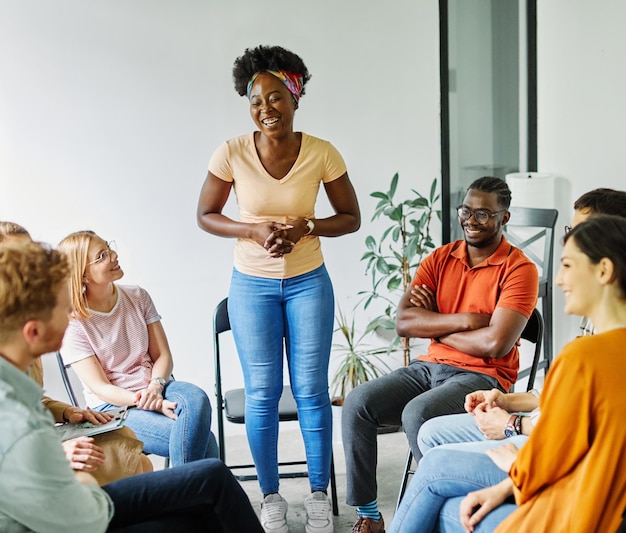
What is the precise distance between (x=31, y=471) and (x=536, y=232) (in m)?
3.37

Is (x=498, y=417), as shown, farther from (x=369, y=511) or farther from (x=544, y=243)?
(x=544, y=243)

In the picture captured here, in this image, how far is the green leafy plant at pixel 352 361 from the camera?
4.06 metres

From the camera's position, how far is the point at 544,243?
14.6ft

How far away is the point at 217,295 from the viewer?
4.09m

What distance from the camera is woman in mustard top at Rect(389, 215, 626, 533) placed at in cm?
167

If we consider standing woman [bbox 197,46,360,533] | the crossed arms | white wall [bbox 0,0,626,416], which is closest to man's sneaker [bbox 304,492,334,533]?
standing woman [bbox 197,46,360,533]

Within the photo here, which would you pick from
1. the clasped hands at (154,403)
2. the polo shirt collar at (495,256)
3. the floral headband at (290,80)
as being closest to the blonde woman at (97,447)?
the clasped hands at (154,403)

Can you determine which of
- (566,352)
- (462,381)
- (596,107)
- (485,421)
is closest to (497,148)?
(596,107)

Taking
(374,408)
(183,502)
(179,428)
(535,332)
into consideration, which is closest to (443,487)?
(183,502)

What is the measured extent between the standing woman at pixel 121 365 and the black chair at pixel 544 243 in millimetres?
1914

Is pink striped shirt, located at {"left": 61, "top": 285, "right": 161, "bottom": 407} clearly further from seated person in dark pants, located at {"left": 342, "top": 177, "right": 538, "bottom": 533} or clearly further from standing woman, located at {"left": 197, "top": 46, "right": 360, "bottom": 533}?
seated person in dark pants, located at {"left": 342, "top": 177, "right": 538, "bottom": 533}

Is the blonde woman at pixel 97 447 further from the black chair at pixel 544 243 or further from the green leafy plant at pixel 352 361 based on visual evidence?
the black chair at pixel 544 243

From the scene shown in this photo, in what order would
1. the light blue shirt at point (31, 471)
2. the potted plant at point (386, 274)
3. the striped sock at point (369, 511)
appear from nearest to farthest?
the light blue shirt at point (31, 471), the striped sock at point (369, 511), the potted plant at point (386, 274)

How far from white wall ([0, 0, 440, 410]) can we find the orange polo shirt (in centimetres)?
117
